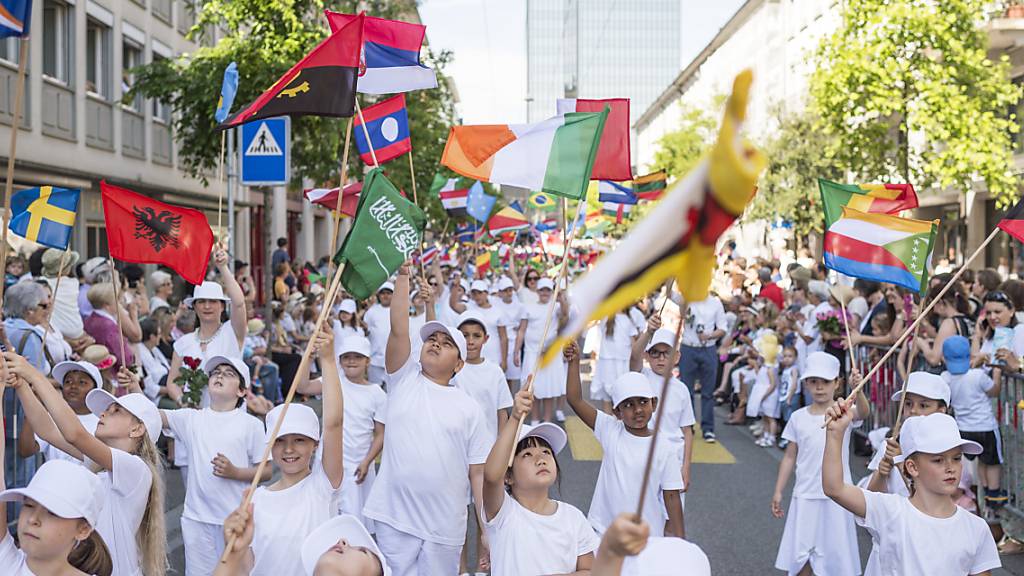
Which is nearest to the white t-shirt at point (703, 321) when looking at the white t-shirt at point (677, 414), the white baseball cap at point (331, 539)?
the white t-shirt at point (677, 414)

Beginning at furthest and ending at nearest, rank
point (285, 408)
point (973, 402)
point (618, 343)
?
point (618, 343) < point (973, 402) < point (285, 408)

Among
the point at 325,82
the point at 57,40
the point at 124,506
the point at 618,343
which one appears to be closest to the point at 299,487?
the point at 124,506

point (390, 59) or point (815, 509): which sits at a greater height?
point (390, 59)

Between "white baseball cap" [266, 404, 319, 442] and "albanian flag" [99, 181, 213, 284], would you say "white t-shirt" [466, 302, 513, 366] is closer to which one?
"albanian flag" [99, 181, 213, 284]

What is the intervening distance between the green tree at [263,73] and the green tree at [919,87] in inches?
330

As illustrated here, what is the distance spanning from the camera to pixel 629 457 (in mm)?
6309

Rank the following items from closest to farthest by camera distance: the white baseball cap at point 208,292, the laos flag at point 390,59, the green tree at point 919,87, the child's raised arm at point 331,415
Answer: the child's raised arm at point 331,415, the white baseball cap at point 208,292, the laos flag at point 390,59, the green tree at point 919,87

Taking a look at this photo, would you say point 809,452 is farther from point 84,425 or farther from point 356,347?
point 84,425

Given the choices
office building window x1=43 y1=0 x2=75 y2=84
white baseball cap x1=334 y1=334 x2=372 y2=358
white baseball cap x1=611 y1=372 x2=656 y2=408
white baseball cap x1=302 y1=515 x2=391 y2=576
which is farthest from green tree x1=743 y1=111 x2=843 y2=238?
white baseball cap x1=302 y1=515 x2=391 y2=576

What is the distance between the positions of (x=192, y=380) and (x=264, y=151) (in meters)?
4.30

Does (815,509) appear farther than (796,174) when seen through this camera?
No

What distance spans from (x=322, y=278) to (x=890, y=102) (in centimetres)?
1287

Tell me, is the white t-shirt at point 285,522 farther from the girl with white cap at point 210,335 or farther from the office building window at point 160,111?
the office building window at point 160,111

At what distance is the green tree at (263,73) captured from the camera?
20.5 m
